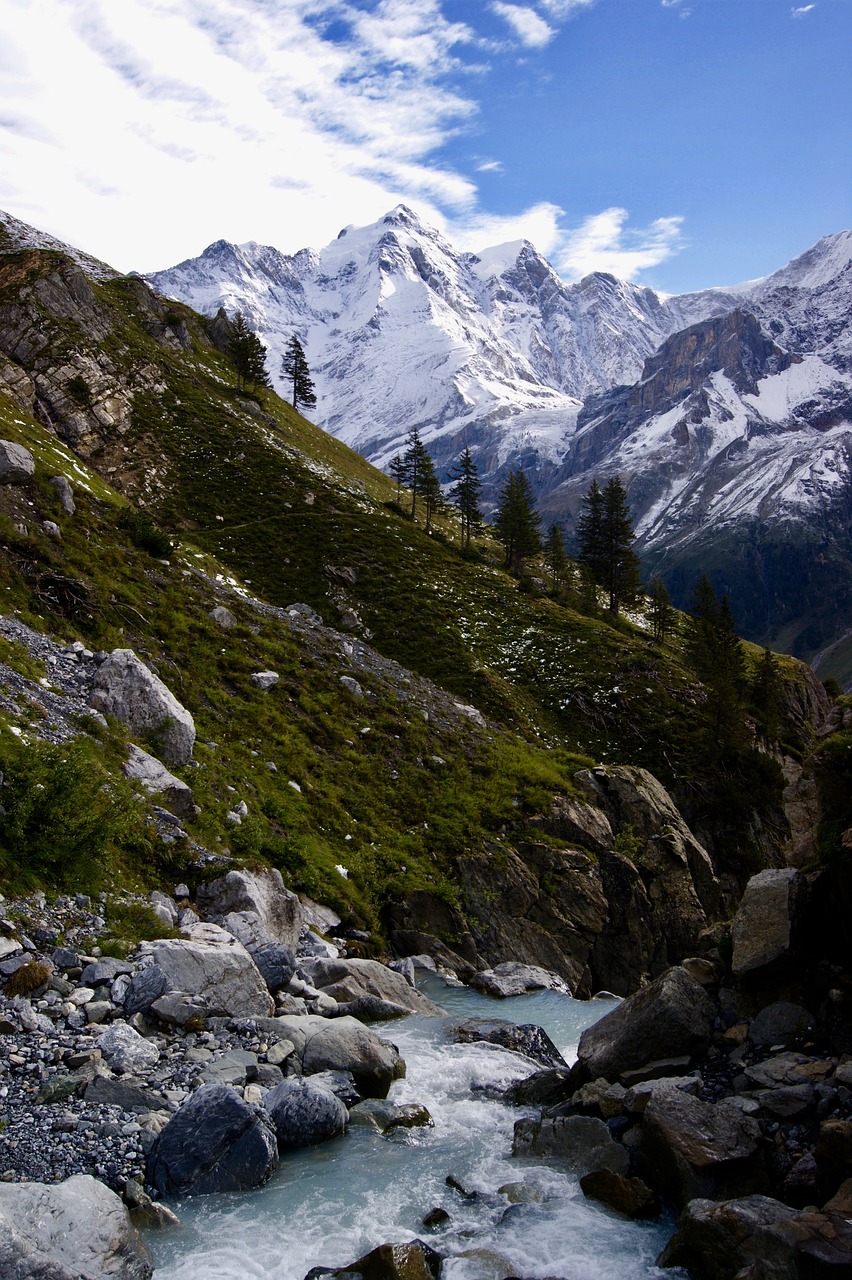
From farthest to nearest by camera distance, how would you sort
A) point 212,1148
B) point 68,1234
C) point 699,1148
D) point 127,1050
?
point 127,1050 → point 212,1148 → point 699,1148 → point 68,1234

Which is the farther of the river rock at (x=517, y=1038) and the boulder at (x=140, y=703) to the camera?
the boulder at (x=140, y=703)

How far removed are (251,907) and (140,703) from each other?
295 inches

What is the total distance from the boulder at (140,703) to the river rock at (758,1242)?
17093 mm

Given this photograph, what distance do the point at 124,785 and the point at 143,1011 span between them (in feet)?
21.8

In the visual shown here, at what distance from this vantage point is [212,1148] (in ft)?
36.9

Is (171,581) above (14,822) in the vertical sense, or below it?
above

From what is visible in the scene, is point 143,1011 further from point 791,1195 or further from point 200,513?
point 200,513

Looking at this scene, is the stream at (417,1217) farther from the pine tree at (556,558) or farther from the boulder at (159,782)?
the pine tree at (556,558)

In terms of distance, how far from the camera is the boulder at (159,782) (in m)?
19.7

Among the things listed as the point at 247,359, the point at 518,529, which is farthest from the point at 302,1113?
the point at 247,359

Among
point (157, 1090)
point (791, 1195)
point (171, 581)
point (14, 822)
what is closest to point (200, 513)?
point (171, 581)

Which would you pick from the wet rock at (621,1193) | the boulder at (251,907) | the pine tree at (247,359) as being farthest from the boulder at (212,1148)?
the pine tree at (247,359)

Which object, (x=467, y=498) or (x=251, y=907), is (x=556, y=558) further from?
(x=251, y=907)

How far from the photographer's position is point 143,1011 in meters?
13.4
